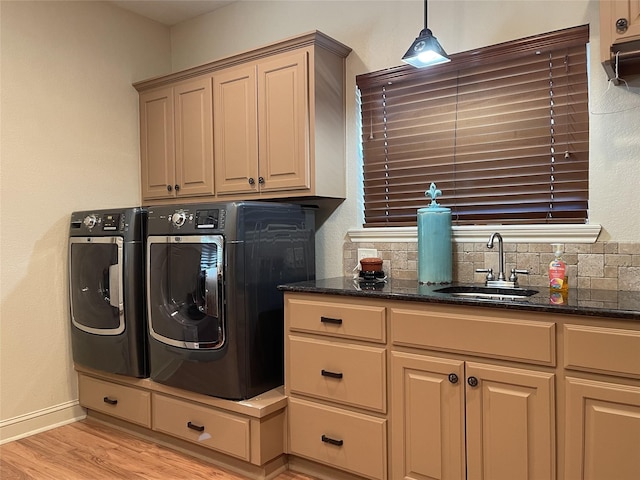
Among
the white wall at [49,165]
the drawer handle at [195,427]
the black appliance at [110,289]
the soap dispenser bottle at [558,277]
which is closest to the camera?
the soap dispenser bottle at [558,277]

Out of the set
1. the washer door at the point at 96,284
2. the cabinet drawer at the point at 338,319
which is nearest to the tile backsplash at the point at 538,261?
the cabinet drawer at the point at 338,319

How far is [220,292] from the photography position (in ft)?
7.93

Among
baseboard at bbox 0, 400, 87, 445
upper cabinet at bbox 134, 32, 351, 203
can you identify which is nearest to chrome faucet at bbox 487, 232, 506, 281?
upper cabinet at bbox 134, 32, 351, 203

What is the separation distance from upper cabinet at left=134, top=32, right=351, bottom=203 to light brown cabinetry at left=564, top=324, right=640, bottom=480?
59.2 inches

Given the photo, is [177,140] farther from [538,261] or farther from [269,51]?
[538,261]

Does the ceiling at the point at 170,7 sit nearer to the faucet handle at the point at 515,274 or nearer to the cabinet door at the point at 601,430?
the faucet handle at the point at 515,274

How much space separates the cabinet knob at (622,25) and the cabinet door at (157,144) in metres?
2.51

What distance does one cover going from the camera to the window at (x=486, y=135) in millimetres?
2316

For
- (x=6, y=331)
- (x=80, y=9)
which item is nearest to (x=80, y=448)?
(x=6, y=331)

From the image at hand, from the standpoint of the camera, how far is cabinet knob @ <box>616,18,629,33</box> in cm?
183

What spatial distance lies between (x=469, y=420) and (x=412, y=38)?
→ 1.91 meters

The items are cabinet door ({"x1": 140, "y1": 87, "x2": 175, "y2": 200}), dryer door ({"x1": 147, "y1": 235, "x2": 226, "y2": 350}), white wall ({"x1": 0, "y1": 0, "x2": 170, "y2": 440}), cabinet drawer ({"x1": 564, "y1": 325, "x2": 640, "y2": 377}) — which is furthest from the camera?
cabinet door ({"x1": 140, "y1": 87, "x2": 175, "y2": 200})

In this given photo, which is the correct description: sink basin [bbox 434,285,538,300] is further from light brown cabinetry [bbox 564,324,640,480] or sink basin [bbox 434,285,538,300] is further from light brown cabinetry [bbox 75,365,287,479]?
light brown cabinetry [bbox 75,365,287,479]

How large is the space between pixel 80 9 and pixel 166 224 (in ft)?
5.50
